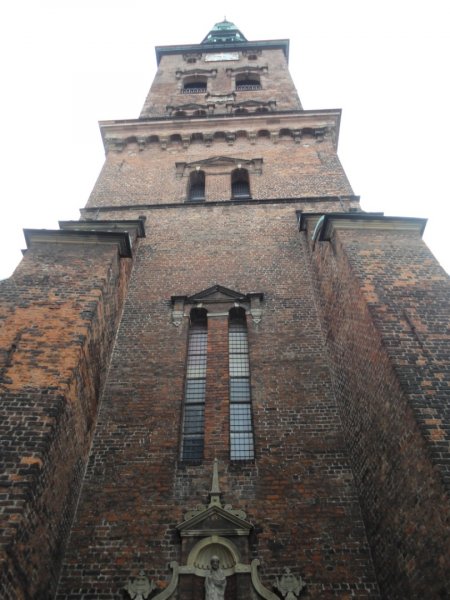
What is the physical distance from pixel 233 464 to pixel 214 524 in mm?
1064

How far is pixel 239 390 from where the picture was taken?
9422 millimetres

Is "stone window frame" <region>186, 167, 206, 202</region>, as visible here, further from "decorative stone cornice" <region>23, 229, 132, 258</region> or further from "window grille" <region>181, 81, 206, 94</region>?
"window grille" <region>181, 81, 206, 94</region>

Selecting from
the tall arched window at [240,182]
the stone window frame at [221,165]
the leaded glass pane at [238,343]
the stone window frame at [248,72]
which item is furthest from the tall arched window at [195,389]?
the stone window frame at [248,72]

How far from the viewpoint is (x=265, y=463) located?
8039 mm

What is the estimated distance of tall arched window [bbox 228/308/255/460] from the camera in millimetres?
8516

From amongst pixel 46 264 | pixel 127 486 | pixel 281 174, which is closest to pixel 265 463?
pixel 127 486

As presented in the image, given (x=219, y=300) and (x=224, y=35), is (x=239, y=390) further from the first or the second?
(x=224, y=35)

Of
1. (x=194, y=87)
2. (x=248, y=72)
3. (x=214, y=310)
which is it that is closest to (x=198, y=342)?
(x=214, y=310)

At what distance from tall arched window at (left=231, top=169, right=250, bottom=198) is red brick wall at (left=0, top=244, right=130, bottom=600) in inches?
261

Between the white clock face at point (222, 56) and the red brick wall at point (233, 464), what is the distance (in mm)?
16666

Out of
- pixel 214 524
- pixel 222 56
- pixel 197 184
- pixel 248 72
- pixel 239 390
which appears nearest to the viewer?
pixel 214 524

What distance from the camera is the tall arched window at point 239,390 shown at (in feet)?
27.9

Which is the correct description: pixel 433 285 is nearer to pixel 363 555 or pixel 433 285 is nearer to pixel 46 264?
pixel 363 555

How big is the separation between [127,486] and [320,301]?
5.31 meters
